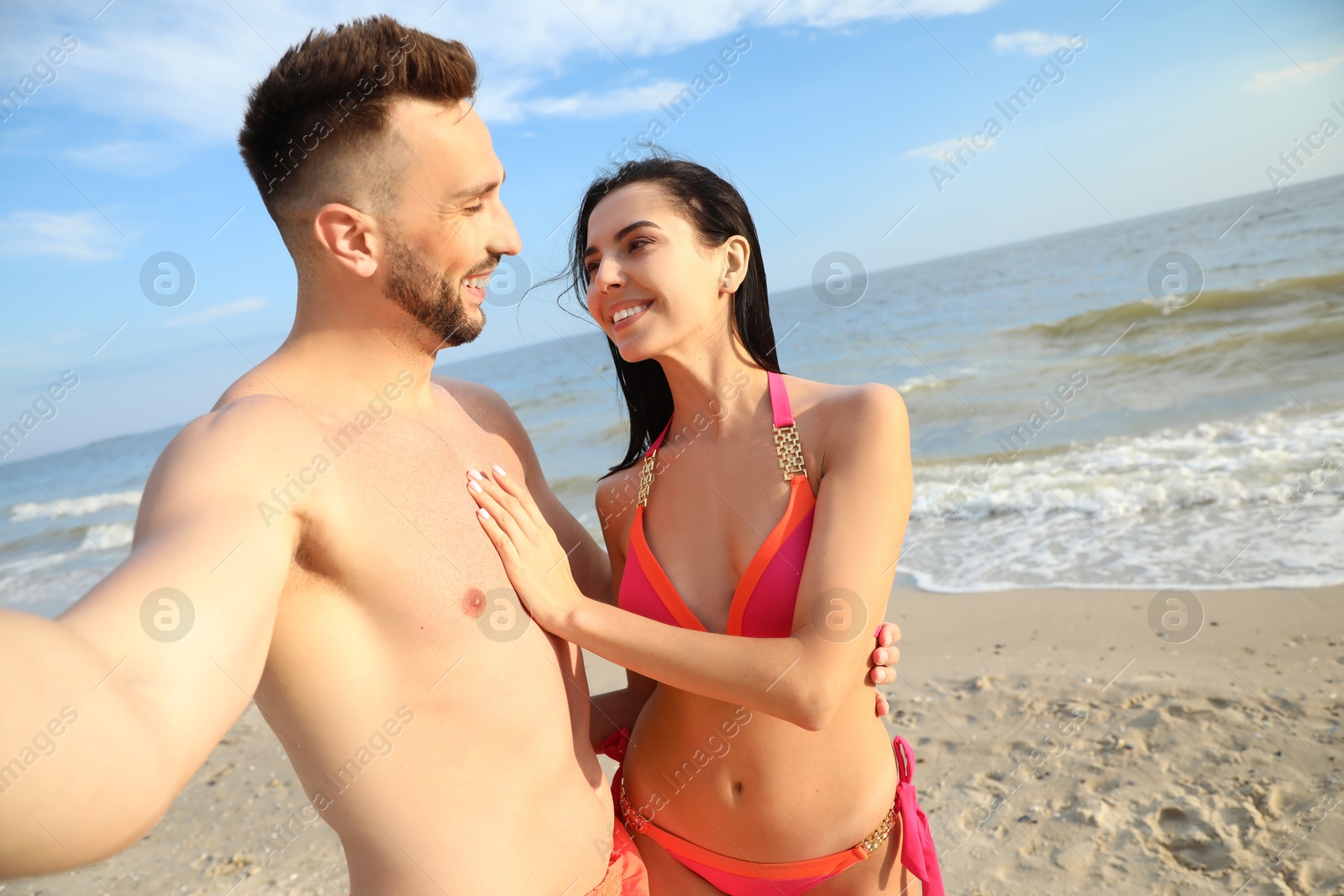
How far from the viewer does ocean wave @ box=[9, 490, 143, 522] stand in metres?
21.7

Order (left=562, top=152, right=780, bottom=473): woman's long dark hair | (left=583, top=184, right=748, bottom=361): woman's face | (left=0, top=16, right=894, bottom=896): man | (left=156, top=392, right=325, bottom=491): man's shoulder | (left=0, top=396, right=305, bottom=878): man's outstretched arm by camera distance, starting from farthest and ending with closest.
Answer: (left=562, top=152, right=780, bottom=473): woman's long dark hair < (left=583, top=184, right=748, bottom=361): woman's face < (left=156, top=392, right=325, bottom=491): man's shoulder < (left=0, top=16, right=894, bottom=896): man < (left=0, top=396, right=305, bottom=878): man's outstretched arm

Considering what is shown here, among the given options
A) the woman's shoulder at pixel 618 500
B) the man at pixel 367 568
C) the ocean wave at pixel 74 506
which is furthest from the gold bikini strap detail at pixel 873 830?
the ocean wave at pixel 74 506

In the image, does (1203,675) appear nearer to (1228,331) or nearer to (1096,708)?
(1096,708)

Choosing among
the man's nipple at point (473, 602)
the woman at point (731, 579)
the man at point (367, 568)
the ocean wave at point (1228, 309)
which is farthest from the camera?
the ocean wave at point (1228, 309)

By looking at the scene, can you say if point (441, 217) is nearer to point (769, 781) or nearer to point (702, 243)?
point (702, 243)

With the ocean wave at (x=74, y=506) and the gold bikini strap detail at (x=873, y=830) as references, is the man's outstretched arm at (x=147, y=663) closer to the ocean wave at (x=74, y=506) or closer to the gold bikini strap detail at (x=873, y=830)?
the gold bikini strap detail at (x=873, y=830)

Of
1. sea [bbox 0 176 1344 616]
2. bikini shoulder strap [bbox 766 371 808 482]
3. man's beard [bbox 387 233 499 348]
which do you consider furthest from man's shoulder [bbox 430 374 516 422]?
sea [bbox 0 176 1344 616]

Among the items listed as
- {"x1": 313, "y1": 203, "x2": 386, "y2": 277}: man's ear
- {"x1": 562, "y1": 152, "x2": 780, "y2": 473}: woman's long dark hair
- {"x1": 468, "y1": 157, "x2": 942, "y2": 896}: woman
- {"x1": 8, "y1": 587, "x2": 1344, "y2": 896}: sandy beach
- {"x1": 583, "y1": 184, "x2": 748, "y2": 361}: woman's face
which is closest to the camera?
{"x1": 313, "y1": 203, "x2": 386, "y2": 277}: man's ear

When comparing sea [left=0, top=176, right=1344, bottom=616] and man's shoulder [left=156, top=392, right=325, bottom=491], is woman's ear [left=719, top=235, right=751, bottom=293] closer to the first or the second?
sea [left=0, top=176, right=1344, bottom=616]

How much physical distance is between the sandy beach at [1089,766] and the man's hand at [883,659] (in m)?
1.71

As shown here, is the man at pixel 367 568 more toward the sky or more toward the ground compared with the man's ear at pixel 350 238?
more toward the ground

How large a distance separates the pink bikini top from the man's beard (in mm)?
906

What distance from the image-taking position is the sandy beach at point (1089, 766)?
3596 mm

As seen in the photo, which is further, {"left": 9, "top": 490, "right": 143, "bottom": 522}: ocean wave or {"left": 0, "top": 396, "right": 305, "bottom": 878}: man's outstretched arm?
{"left": 9, "top": 490, "right": 143, "bottom": 522}: ocean wave
